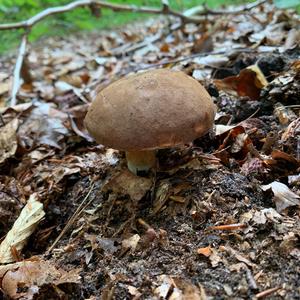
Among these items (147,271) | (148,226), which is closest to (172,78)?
(148,226)

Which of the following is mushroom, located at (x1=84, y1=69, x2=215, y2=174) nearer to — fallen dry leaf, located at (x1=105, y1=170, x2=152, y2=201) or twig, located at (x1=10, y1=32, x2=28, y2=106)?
fallen dry leaf, located at (x1=105, y1=170, x2=152, y2=201)

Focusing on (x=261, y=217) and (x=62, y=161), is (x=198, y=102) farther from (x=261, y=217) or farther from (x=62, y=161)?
(x=62, y=161)

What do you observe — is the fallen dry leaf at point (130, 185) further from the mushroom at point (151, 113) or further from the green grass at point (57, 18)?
the green grass at point (57, 18)

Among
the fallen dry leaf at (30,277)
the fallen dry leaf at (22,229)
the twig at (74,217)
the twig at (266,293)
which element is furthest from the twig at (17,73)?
the twig at (266,293)

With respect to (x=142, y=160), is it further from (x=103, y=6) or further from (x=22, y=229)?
(x=103, y=6)

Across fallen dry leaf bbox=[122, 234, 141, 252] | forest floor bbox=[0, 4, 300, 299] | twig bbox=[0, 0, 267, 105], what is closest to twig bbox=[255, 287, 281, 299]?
forest floor bbox=[0, 4, 300, 299]
